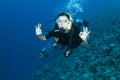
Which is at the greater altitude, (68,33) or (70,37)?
(68,33)

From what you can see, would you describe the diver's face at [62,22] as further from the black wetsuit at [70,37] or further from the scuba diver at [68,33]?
the black wetsuit at [70,37]

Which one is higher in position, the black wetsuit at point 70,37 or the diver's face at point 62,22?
the diver's face at point 62,22

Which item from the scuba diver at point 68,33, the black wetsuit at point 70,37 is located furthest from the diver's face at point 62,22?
the black wetsuit at point 70,37

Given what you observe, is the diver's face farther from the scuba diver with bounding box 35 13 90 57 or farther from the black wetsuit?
the black wetsuit

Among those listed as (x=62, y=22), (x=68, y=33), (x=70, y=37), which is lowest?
(x=70, y=37)

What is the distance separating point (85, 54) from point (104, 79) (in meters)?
3.07

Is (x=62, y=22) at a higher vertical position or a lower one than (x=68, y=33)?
higher

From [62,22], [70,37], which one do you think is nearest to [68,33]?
[70,37]

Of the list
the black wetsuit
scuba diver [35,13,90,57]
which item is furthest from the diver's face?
the black wetsuit

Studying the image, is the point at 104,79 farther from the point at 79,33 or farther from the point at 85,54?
the point at 79,33

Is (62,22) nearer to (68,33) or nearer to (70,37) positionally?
(68,33)

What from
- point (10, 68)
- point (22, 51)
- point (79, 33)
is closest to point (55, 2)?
point (22, 51)

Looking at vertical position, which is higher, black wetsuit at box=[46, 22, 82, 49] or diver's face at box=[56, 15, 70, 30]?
diver's face at box=[56, 15, 70, 30]

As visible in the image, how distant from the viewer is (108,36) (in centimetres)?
1423
